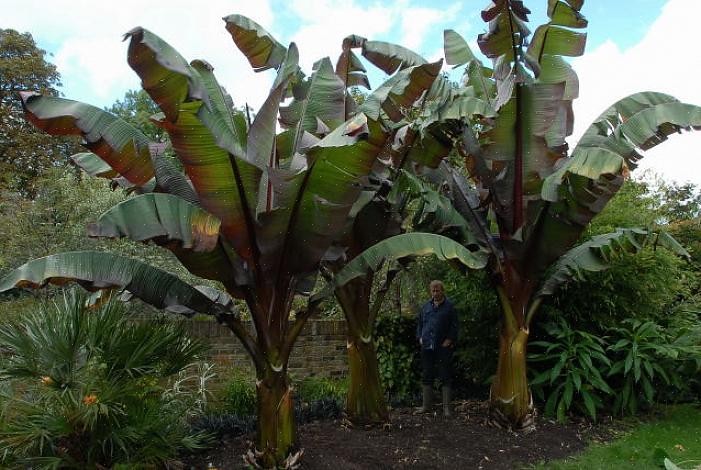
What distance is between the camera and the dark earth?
5.73 meters

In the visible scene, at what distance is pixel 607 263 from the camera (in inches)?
277

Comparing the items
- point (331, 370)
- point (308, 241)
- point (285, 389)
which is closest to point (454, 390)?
point (331, 370)

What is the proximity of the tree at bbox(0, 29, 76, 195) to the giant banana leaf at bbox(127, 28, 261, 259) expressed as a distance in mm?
22842

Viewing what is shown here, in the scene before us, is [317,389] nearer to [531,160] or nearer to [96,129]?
[531,160]

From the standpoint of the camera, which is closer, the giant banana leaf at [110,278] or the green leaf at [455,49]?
the giant banana leaf at [110,278]

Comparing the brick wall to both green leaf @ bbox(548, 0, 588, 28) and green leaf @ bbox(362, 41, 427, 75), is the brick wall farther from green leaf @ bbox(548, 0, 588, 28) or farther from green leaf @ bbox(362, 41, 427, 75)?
green leaf @ bbox(548, 0, 588, 28)

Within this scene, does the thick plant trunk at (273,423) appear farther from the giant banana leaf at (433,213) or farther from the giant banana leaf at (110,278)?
the giant banana leaf at (433,213)

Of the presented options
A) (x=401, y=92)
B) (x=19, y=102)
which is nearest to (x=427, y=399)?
(x=401, y=92)

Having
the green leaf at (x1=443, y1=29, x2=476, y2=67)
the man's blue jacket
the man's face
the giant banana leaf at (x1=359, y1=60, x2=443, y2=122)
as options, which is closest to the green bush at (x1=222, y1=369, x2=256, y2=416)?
the man's blue jacket

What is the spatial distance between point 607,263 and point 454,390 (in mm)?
3560

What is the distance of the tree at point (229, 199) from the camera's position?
413 cm

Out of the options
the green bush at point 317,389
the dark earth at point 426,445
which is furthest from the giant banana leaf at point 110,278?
the green bush at point 317,389

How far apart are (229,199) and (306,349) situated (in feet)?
18.8

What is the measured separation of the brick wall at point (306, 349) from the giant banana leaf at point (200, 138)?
5098 millimetres
